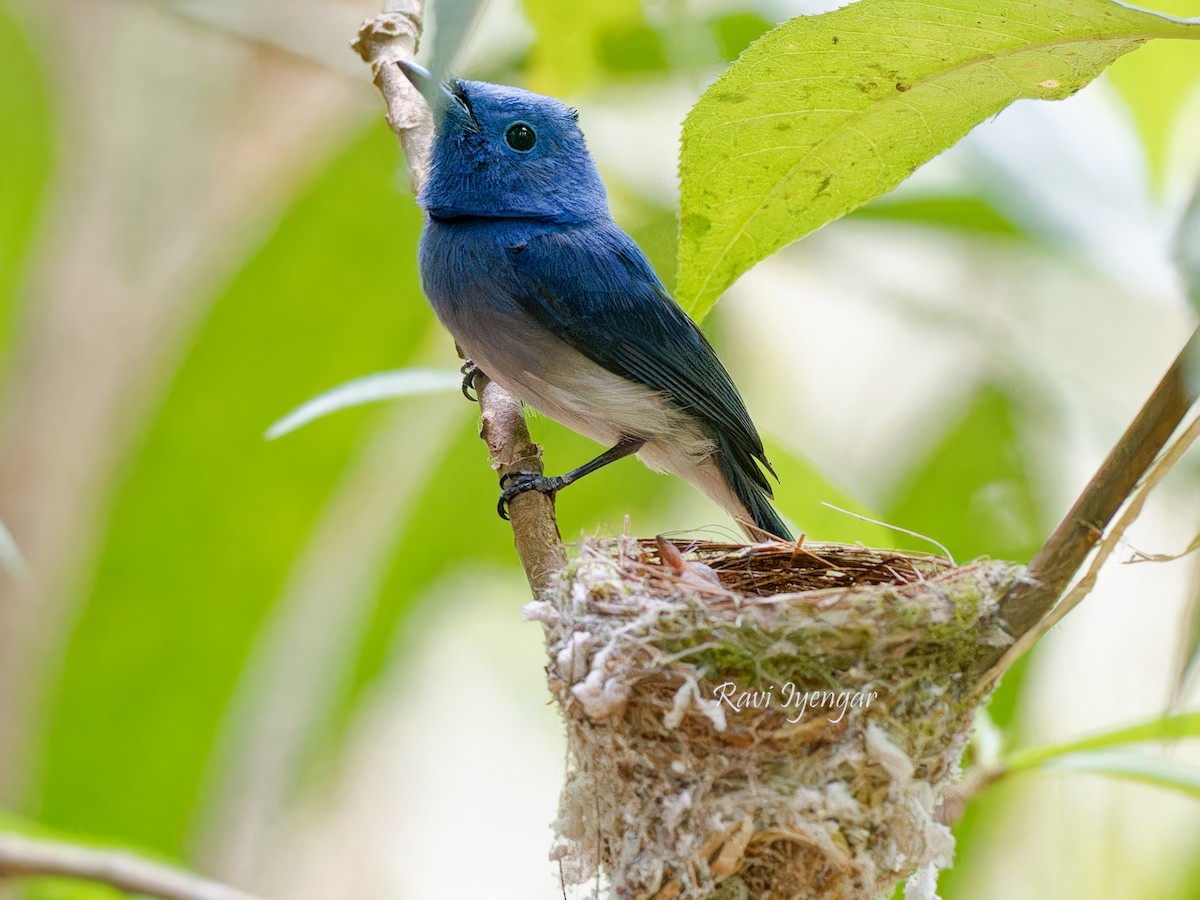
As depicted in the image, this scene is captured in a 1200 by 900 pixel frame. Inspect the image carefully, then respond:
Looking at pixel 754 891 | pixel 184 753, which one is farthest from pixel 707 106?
pixel 184 753

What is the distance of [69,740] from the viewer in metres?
2.76

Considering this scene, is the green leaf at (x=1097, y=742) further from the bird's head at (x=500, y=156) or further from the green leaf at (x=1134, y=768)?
the bird's head at (x=500, y=156)

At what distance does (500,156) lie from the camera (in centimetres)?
239

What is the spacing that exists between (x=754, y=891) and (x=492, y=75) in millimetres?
1766

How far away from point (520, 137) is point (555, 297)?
0.36 metres

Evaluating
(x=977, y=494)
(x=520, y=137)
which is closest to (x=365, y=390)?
(x=520, y=137)

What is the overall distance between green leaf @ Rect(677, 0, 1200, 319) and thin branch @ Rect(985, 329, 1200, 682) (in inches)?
16.3

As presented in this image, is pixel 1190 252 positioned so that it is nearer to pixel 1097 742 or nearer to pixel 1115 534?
pixel 1115 534

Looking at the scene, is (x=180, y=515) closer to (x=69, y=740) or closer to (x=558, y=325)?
(x=69, y=740)

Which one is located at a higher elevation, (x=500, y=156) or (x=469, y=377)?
(x=500, y=156)

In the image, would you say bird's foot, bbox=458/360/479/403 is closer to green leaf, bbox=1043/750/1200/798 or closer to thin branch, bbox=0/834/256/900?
thin branch, bbox=0/834/256/900

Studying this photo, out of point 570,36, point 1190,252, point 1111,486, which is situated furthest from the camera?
point 570,36

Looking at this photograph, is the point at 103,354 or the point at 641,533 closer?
the point at 641,533

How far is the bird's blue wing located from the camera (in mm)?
2338
